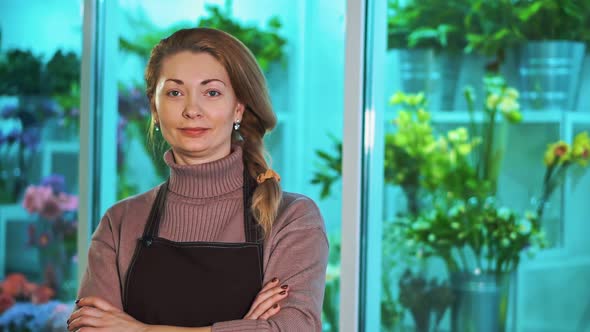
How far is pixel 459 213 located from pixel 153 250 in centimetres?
109

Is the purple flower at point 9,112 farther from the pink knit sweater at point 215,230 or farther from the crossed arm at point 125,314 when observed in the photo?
the crossed arm at point 125,314

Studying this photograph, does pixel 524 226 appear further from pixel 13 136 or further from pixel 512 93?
pixel 13 136

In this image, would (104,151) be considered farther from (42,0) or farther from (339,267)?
(339,267)

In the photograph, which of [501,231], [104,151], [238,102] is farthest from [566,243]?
[104,151]

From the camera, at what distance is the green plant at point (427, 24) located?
9.16 ft

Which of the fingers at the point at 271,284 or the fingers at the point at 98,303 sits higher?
the fingers at the point at 271,284

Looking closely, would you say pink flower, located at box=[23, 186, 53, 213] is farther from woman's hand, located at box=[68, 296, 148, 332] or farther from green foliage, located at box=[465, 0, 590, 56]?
green foliage, located at box=[465, 0, 590, 56]

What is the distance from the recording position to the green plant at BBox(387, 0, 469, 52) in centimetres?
279

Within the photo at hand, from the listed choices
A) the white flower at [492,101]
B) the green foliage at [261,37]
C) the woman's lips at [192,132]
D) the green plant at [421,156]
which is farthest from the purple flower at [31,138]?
the white flower at [492,101]

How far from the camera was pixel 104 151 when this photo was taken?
376 cm

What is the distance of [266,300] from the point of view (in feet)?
6.69

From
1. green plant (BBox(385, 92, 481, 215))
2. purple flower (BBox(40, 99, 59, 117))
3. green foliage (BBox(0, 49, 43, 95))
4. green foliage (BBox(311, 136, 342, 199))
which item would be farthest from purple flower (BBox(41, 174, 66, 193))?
green plant (BBox(385, 92, 481, 215))

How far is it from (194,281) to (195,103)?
43cm

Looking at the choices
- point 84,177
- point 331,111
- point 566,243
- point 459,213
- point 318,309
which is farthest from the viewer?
point 84,177
